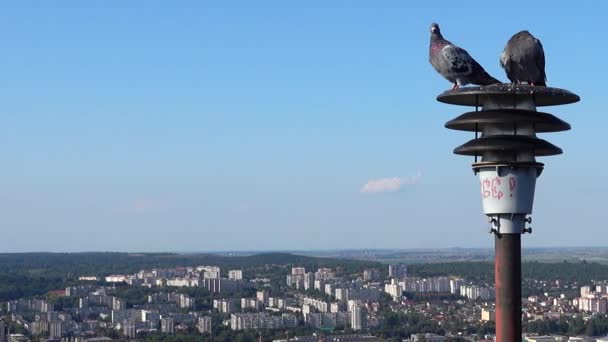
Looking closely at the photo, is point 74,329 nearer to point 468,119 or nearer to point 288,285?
point 288,285

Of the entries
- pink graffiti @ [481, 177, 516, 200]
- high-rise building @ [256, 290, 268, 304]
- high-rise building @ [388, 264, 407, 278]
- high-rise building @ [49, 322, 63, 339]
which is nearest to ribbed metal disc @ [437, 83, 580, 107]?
pink graffiti @ [481, 177, 516, 200]

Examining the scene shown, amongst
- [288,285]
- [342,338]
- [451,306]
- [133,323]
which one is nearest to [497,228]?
[342,338]

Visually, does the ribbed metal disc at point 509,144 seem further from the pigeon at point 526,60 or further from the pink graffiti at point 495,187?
the pigeon at point 526,60

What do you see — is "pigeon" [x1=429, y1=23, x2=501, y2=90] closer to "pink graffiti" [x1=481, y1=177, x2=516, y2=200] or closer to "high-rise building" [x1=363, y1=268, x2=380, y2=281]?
"pink graffiti" [x1=481, y1=177, x2=516, y2=200]

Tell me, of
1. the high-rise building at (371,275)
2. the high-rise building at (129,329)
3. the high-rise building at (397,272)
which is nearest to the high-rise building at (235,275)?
the high-rise building at (371,275)

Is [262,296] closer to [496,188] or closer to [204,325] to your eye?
[204,325]

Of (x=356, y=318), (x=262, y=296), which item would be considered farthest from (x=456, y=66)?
(x=262, y=296)
